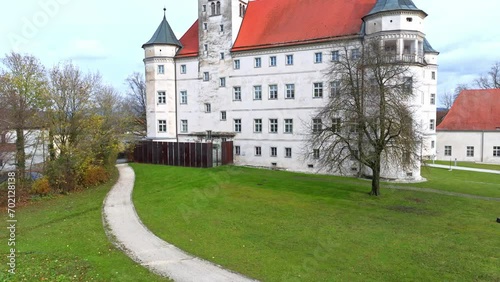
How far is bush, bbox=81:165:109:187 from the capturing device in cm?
2486

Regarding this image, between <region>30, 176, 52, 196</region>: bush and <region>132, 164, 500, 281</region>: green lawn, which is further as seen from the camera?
<region>30, 176, 52, 196</region>: bush

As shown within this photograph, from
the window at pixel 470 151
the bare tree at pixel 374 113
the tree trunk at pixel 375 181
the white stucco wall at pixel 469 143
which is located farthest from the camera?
the window at pixel 470 151

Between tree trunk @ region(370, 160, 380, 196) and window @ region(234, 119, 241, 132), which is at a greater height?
window @ region(234, 119, 241, 132)

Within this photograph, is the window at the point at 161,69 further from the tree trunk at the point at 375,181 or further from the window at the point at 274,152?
the tree trunk at the point at 375,181

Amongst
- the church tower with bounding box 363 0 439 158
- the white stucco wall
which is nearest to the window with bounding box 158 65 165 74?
the church tower with bounding box 363 0 439 158

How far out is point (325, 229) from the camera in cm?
1437

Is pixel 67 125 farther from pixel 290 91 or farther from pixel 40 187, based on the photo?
pixel 290 91

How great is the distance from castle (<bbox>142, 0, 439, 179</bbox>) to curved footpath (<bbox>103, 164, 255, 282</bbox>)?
1793cm

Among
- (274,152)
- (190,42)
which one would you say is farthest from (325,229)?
(190,42)

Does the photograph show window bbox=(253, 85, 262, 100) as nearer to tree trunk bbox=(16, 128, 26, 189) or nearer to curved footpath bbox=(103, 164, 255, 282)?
curved footpath bbox=(103, 164, 255, 282)

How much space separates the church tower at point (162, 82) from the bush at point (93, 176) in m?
12.0

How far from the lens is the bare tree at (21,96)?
2120 cm

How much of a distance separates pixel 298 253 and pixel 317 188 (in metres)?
12.5

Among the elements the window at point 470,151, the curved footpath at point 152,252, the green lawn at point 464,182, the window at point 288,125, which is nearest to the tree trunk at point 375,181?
the green lawn at point 464,182
